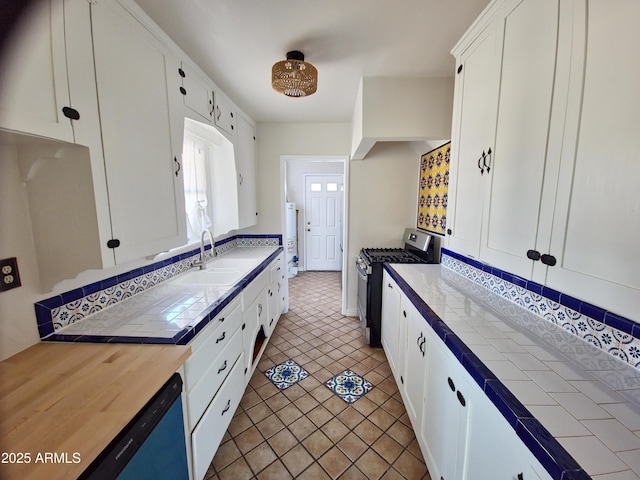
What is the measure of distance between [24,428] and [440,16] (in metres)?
2.26

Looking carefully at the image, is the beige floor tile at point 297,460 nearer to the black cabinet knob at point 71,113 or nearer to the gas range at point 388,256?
the gas range at point 388,256

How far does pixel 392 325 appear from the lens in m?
2.12

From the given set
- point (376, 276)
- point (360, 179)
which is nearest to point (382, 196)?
point (360, 179)

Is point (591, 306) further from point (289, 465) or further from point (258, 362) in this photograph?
point (258, 362)

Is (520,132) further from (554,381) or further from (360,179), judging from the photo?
(360,179)

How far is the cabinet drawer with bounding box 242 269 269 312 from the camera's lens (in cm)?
185

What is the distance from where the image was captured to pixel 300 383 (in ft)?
6.79

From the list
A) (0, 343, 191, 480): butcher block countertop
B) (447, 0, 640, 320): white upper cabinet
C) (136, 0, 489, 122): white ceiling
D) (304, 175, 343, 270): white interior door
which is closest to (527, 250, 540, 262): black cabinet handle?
(447, 0, 640, 320): white upper cabinet

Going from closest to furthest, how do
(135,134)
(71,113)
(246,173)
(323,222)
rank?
(71,113), (135,134), (246,173), (323,222)

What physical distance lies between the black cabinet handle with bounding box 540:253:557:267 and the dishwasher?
4.74 ft

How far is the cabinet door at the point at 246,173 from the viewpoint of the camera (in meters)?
2.63

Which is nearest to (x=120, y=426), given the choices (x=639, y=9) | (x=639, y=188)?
(x=639, y=188)

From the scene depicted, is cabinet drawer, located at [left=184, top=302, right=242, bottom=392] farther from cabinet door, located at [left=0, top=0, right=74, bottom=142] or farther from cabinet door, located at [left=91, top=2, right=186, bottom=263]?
cabinet door, located at [left=0, top=0, right=74, bottom=142]

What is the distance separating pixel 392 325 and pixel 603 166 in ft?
5.54
